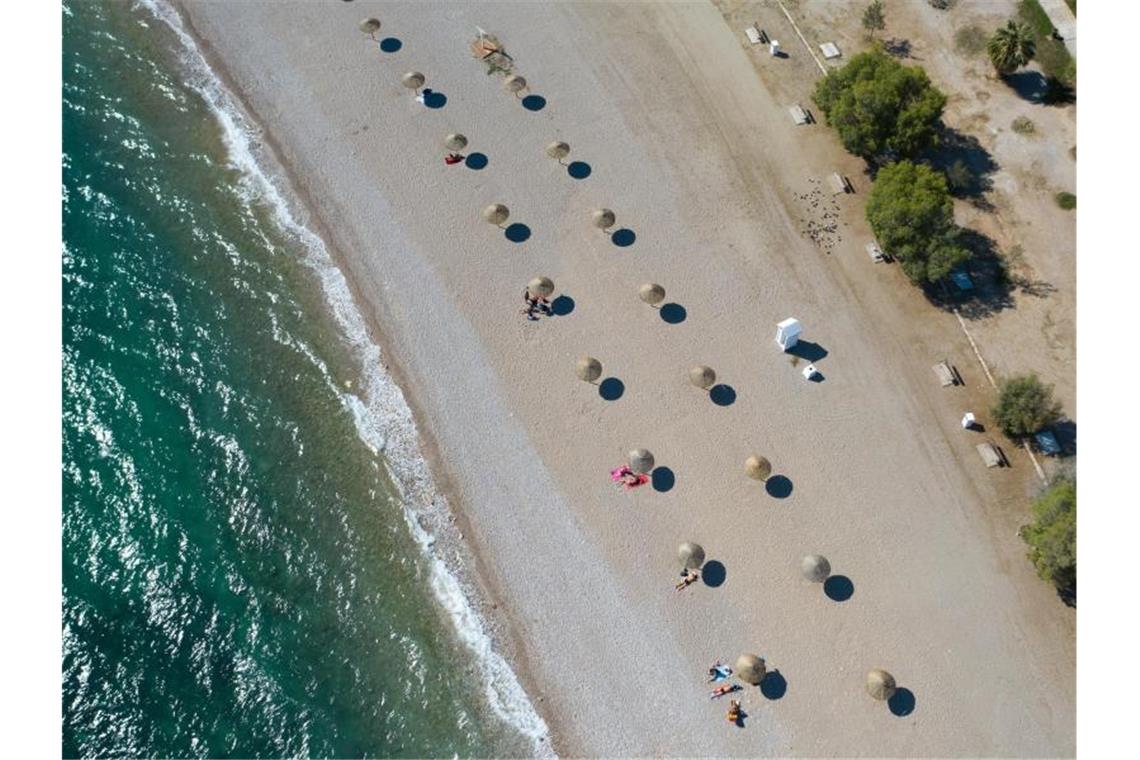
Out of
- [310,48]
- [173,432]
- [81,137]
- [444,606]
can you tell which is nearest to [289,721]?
[444,606]

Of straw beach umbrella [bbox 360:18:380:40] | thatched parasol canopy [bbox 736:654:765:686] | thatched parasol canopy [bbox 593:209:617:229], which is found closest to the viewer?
thatched parasol canopy [bbox 736:654:765:686]

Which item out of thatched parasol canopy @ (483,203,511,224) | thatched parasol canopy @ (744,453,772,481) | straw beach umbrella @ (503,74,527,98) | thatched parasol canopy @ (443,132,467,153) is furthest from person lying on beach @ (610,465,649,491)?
straw beach umbrella @ (503,74,527,98)

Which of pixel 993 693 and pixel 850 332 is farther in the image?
pixel 850 332

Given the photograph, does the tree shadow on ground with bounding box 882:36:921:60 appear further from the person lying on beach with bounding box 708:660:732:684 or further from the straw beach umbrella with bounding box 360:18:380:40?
the person lying on beach with bounding box 708:660:732:684

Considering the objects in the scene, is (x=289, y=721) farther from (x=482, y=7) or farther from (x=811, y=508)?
(x=482, y=7)

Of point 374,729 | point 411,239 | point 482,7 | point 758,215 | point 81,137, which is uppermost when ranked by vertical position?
point 81,137
